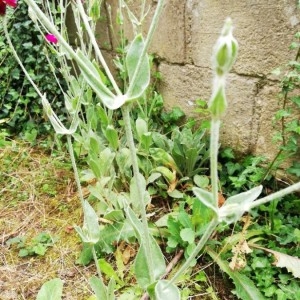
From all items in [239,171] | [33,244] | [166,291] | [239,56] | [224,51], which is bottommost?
[33,244]

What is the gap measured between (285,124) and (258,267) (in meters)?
0.49

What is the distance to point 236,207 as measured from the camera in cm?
51

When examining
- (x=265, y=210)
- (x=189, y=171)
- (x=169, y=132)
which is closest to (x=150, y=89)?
(x=169, y=132)

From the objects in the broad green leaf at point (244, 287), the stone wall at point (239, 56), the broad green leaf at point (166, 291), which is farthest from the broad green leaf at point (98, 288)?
the stone wall at point (239, 56)

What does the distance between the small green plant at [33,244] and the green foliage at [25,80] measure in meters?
0.76

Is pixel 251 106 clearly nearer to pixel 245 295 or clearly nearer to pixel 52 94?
pixel 245 295

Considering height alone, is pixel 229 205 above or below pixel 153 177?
above

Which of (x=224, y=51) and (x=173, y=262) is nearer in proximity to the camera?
(x=224, y=51)

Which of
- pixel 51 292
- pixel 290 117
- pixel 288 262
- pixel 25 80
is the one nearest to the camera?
pixel 51 292

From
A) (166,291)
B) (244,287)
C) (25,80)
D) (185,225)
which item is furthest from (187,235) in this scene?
(25,80)

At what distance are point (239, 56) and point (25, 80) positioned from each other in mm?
1230

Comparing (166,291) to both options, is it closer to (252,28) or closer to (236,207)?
(236,207)

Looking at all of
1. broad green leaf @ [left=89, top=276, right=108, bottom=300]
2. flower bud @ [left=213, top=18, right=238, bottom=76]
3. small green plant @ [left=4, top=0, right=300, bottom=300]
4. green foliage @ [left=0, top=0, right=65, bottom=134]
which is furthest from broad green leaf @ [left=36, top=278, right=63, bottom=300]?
green foliage @ [left=0, top=0, right=65, bottom=134]

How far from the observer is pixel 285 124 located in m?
1.29
